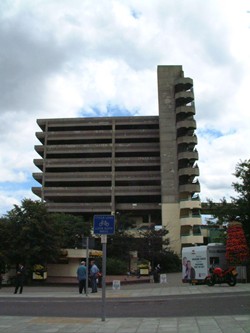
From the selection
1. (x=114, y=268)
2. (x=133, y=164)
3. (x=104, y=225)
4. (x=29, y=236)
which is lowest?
(x=114, y=268)

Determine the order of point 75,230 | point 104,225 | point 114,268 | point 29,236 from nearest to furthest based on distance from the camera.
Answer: point 104,225 < point 29,236 < point 114,268 < point 75,230

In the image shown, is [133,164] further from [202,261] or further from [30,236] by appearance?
[202,261]

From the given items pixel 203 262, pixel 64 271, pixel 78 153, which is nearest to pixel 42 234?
pixel 64 271

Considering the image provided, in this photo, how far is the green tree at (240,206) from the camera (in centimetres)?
3209

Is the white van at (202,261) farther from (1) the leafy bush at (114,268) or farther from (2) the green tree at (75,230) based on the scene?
(2) the green tree at (75,230)

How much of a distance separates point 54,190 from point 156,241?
3278 cm

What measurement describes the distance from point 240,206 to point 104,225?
22088 mm

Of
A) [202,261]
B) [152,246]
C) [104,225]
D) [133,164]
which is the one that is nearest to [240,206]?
[202,261]

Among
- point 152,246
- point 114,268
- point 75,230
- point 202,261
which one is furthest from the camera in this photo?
point 152,246

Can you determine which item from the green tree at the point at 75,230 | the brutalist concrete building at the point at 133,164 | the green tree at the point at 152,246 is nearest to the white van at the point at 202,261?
the green tree at the point at 75,230

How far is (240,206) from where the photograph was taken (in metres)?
32.2

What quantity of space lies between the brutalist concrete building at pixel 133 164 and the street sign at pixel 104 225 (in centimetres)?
6642

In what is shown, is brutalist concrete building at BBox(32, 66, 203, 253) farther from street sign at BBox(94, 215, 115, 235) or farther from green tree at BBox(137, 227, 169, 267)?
street sign at BBox(94, 215, 115, 235)

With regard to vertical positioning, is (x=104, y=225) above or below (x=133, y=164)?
below
